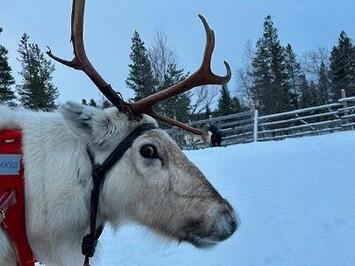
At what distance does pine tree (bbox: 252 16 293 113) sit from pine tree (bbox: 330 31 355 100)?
15.5 ft

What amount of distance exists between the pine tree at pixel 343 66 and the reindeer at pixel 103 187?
50542mm

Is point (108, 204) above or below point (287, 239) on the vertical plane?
above

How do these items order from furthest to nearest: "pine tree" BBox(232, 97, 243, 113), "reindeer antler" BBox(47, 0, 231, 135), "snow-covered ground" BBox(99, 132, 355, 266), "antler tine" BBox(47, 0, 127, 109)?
"pine tree" BBox(232, 97, 243, 113), "snow-covered ground" BBox(99, 132, 355, 266), "antler tine" BBox(47, 0, 127, 109), "reindeer antler" BBox(47, 0, 231, 135)

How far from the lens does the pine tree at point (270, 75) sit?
54219mm

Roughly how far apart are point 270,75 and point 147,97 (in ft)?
178

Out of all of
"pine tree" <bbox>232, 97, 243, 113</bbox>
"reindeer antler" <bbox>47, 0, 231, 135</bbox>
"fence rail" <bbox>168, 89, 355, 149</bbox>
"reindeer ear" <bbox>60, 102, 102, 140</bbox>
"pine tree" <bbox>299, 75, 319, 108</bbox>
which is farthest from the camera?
"pine tree" <bbox>299, 75, 319, 108</bbox>

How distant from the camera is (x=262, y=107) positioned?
54875 mm

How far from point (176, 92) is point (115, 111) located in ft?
1.37

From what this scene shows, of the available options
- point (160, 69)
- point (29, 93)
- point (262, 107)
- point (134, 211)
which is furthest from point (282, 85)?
point (134, 211)

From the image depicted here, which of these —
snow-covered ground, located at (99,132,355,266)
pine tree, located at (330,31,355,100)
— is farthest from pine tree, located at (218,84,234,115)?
snow-covered ground, located at (99,132,355,266)

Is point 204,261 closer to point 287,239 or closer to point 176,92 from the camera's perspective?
point 287,239

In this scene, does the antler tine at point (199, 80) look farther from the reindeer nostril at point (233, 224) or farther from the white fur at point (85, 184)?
the reindeer nostril at point (233, 224)

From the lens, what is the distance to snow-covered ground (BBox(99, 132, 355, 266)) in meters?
6.08

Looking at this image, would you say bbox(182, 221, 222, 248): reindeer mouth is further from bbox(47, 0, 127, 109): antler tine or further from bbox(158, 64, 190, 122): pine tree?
bbox(158, 64, 190, 122): pine tree
